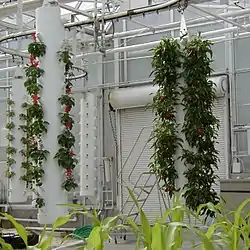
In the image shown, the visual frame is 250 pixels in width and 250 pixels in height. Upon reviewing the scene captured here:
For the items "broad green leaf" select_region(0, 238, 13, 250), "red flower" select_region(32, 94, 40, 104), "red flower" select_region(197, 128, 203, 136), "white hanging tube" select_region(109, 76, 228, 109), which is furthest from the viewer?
"white hanging tube" select_region(109, 76, 228, 109)

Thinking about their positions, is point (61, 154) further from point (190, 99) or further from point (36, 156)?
point (190, 99)

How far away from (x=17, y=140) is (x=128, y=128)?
2768 mm

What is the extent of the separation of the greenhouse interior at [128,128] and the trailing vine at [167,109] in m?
0.01

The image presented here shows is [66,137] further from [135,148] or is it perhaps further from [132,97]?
[135,148]

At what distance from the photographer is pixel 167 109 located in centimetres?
520

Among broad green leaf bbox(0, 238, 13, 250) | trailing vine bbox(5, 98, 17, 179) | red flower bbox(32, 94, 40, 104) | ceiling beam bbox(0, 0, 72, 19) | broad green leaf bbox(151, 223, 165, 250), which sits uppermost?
ceiling beam bbox(0, 0, 72, 19)

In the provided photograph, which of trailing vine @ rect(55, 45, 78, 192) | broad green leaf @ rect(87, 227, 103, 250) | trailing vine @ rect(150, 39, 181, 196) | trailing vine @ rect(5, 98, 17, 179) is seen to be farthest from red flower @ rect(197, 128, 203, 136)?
trailing vine @ rect(5, 98, 17, 179)

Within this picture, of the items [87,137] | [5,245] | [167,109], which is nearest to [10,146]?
[87,137]

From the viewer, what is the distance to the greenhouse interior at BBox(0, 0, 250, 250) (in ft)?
6.22

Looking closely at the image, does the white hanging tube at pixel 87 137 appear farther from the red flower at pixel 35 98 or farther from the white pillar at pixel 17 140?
the red flower at pixel 35 98

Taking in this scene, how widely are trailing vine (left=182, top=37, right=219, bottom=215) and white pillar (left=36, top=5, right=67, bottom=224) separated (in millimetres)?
1463

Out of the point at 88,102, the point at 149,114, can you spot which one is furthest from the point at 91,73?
the point at 88,102

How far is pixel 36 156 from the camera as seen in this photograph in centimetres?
580

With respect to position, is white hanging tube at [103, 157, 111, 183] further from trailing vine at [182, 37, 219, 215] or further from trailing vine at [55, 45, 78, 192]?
trailing vine at [182, 37, 219, 215]
